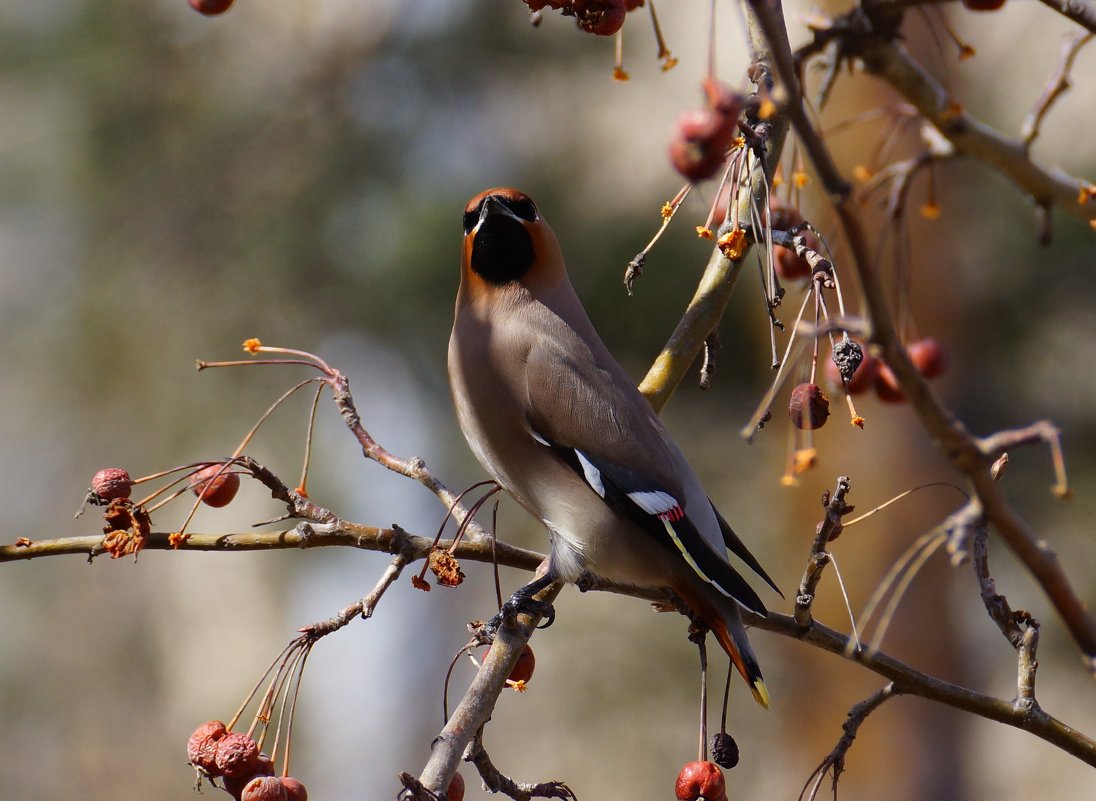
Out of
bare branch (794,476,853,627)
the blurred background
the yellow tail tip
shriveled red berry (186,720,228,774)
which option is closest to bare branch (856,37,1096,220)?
bare branch (794,476,853,627)

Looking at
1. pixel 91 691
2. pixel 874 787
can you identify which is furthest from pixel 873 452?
pixel 91 691

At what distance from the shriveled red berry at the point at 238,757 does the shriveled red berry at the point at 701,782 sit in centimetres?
66

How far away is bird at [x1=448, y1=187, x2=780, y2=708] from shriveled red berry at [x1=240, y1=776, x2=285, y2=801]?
2.01 ft

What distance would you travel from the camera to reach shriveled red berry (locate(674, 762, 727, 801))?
197 cm

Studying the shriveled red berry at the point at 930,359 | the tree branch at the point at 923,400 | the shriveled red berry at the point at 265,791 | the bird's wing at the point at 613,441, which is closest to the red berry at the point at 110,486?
the shriveled red berry at the point at 265,791

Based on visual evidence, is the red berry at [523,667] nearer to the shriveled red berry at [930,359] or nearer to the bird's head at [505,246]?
the bird's head at [505,246]

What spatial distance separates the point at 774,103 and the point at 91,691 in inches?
464

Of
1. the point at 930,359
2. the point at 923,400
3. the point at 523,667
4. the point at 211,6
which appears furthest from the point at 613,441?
the point at 923,400

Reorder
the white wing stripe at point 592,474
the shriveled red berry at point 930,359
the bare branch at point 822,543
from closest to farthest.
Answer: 1. the bare branch at point 822,543
2. the white wing stripe at point 592,474
3. the shriveled red berry at point 930,359

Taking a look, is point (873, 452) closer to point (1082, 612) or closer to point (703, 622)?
point (703, 622)

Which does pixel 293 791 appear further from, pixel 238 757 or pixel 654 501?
pixel 654 501

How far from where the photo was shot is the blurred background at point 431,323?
709 cm

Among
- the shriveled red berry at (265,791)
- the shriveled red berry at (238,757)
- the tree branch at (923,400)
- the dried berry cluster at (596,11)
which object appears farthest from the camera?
the dried berry cluster at (596,11)

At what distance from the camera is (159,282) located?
898 centimetres
